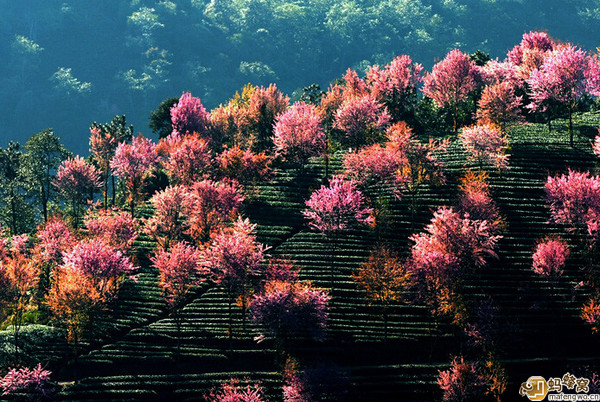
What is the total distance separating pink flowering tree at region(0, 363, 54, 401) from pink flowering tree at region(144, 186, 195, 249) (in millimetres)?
23643

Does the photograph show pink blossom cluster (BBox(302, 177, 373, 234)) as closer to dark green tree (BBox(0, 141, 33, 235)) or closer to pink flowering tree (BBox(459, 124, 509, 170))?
pink flowering tree (BBox(459, 124, 509, 170))

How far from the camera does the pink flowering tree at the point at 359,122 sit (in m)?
101

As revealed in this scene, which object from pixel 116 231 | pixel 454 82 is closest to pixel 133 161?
pixel 116 231

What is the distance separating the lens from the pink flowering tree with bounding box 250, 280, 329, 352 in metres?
65.1

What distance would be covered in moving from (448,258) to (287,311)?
15.9 meters

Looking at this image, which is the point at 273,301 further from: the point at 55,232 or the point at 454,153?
the point at 454,153

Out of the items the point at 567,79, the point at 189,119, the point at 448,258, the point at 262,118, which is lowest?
the point at 448,258

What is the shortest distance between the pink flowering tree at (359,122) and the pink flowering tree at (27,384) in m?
52.2

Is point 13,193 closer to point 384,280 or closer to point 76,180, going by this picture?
point 76,180

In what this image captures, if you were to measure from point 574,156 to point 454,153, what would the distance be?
1495 centimetres

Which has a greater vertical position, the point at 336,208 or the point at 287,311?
the point at 336,208

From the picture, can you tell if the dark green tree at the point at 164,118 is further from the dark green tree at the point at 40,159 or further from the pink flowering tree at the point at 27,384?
the pink flowering tree at the point at 27,384

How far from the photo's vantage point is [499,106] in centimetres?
10469
